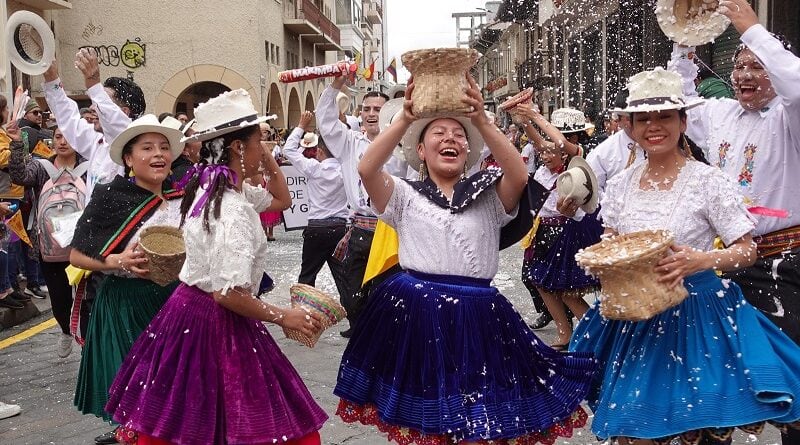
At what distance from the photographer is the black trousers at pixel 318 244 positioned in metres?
8.05

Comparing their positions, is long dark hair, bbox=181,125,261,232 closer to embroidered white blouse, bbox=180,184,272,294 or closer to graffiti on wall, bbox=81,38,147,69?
embroidered white blouse, bbox=180,184,272,294

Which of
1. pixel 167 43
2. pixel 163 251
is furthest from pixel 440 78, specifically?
pixel 167 43

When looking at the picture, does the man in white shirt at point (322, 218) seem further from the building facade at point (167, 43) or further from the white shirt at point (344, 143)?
the building facade at point (167, 43)

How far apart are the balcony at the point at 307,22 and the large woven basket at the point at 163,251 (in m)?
33.0

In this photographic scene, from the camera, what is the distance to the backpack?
21.7ft

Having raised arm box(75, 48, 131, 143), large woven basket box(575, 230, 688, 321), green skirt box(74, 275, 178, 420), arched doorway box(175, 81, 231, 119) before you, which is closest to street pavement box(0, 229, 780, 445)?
green skirt box(74, 275, 178, 420)

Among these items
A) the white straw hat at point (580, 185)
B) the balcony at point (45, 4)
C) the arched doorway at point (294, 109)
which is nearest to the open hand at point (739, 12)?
the white straw hat at point (580, 185)

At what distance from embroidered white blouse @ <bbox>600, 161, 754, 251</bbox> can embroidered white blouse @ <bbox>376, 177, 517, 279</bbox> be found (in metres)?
0.55

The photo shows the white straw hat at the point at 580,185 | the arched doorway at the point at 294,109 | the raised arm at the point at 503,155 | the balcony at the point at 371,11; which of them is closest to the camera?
the raised arm at the point at 503,155

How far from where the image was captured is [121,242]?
4477mm

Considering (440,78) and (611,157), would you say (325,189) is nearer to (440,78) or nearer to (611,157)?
(611,157)

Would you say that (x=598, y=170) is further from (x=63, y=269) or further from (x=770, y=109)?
(x=63, y=269)

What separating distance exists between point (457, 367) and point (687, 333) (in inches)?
38.2

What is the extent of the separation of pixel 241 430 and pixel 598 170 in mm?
4182
